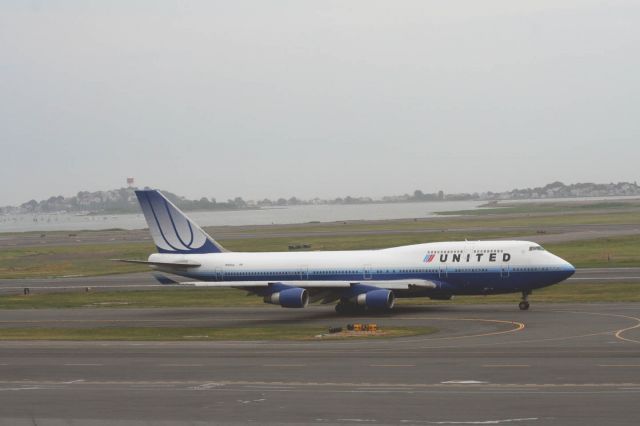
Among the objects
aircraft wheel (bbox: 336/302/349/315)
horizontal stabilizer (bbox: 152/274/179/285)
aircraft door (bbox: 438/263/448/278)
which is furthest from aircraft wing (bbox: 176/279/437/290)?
horizontal stabilizer (bbox: 152/274/179/285)

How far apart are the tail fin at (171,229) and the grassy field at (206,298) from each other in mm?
4589

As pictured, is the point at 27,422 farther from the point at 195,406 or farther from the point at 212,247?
the point at 212,247

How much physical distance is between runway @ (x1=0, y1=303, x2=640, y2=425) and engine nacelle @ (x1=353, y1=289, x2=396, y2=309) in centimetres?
420

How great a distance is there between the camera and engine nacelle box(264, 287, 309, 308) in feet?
195

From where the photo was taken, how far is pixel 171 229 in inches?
2694

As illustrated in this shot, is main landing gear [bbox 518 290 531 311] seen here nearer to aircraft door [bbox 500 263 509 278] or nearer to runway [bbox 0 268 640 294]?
aircraft door [bbox 500 263 509 278]

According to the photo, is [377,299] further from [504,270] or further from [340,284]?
[504,270]

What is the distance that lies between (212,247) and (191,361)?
2760 cm

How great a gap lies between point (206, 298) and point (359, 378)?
4285cm

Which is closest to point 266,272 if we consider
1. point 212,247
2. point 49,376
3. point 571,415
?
point 212,247

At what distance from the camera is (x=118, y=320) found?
6172 cm

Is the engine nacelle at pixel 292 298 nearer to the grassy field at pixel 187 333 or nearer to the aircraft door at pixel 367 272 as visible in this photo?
the aircraft door at pixel 367 272

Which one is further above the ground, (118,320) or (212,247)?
(212,247)

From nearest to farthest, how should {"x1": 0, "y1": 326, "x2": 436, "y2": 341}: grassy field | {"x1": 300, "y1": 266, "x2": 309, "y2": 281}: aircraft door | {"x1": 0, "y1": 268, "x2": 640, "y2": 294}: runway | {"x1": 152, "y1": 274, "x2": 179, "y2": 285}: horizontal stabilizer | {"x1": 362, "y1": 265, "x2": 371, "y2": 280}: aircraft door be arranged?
{"x1": 0, "y1": 326, "x2": 436, "y2": 341}: grassy field, {"x1": 362, "y1": 265, "x2": 371, "y2": 280}: aircraft door, {"x1": 300, "y1": 266, "x2": 309, "y2": 281}: aircraft door, {"x1": 152, "y1": 274, "x2": 179, "y2": 285}: horizontal stabilizer, {"x1": 0, "y1": 268, "x2": 640, "y2": 294}: runway
